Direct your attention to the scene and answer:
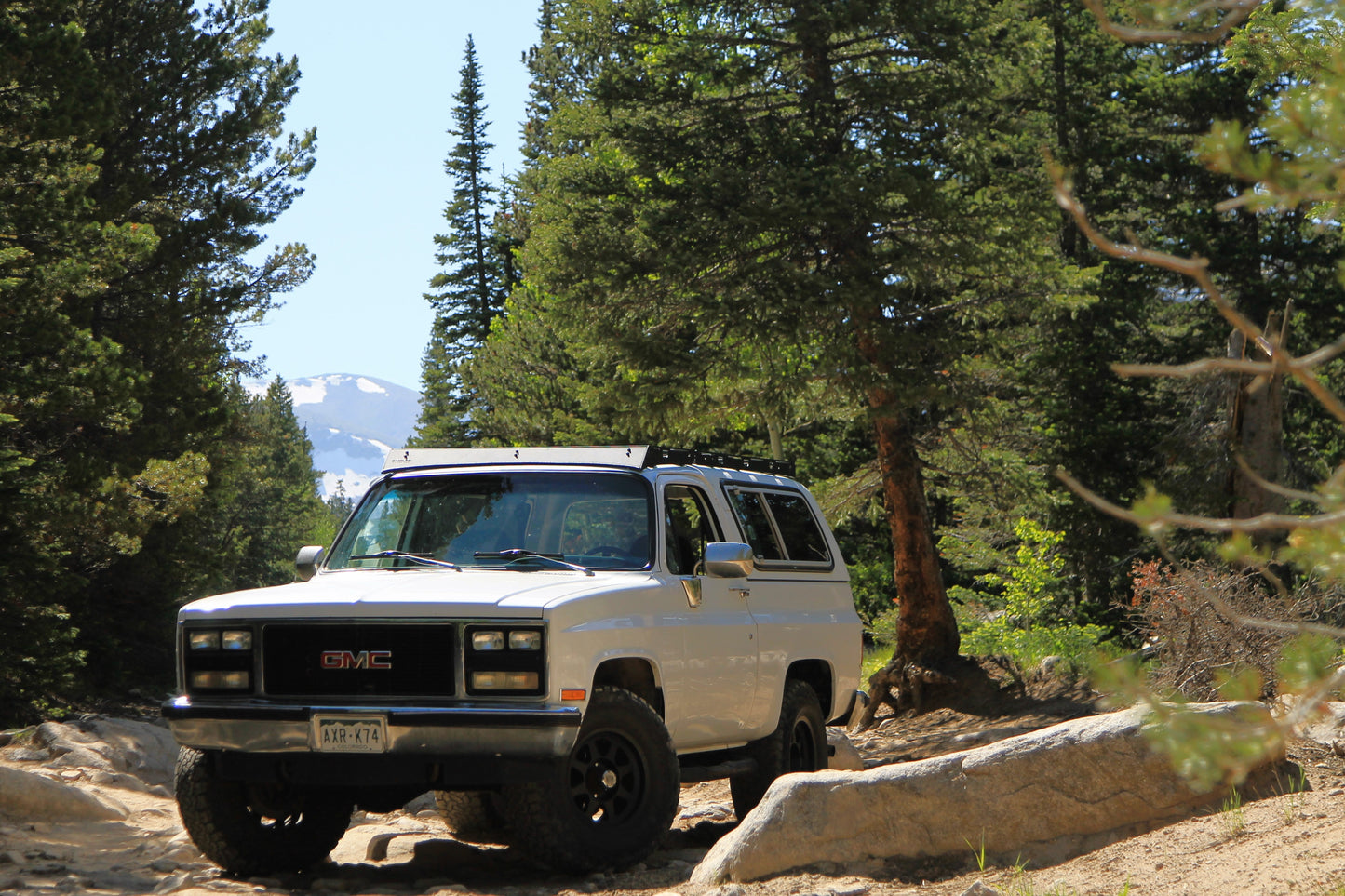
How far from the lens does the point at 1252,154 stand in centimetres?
222

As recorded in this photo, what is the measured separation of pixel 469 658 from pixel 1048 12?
66.2ft

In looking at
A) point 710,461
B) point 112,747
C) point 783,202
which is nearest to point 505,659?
point 710,461

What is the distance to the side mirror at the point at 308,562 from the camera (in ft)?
24.2

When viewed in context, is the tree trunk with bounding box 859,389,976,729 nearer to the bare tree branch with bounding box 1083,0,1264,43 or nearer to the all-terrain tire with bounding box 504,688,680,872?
the all-terrain tire with bounding box 504,688,680,872

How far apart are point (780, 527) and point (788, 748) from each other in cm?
149

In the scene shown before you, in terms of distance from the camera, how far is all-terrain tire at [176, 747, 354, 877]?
21.9 feet

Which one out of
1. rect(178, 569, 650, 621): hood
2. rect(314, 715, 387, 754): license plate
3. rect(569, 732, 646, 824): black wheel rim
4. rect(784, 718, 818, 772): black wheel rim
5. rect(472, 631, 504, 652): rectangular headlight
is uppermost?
rect(178, 569, 650, 621): hood

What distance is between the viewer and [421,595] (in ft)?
20.6

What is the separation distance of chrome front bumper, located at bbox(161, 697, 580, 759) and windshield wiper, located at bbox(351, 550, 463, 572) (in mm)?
1069

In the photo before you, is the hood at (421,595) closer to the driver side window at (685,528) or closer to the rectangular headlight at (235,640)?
the rectangular headlight at (235,640)

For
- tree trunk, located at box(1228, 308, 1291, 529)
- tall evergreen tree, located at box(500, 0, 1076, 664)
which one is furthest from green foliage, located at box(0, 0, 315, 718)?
tree trunk, located at box(1228, 308, 1291, 529)

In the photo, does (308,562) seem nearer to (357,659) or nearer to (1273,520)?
(357,659)

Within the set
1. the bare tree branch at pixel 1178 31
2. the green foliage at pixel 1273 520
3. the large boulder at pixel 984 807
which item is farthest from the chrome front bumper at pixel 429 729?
the bare tree branch at pixel 1178 31

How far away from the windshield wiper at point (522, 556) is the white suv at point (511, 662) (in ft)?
0.05
